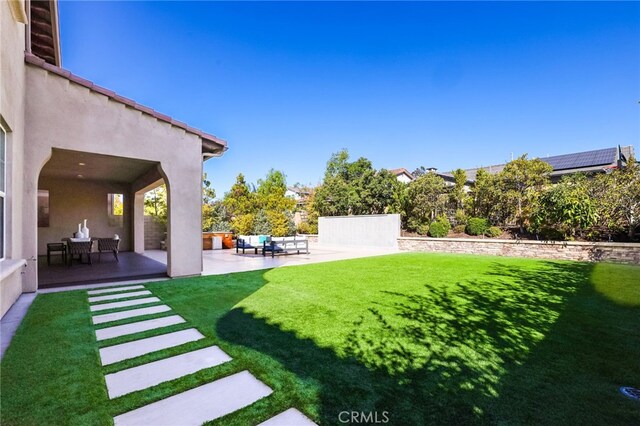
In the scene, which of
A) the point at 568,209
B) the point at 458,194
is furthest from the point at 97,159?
the point at 568,209

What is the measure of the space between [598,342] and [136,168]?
1252 cm

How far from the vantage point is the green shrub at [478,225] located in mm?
15717

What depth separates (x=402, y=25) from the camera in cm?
1414

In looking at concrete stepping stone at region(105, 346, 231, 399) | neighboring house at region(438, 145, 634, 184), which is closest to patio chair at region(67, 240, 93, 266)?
concrete stepping stone at region(105, 346, 231, 399)

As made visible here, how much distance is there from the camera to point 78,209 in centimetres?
1298

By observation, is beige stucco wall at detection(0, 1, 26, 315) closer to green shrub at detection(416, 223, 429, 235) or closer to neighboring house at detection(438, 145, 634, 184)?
green shrub at detection(416, 223, 429, 235)

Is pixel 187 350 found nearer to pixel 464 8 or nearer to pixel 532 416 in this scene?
pixel 532 416

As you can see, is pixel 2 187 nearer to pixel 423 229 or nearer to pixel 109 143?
pixel 109 143

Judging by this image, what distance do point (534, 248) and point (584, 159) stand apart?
23104 mm

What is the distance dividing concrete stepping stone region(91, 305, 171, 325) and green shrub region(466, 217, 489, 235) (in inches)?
611

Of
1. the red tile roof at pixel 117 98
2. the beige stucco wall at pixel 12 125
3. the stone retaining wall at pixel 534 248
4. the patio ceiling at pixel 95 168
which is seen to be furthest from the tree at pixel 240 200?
the beige stucco wall at pixel 12 125

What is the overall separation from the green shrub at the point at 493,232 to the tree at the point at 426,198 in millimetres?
3063

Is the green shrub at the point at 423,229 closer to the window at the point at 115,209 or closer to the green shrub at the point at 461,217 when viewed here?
the green shrub at the point at 461,217

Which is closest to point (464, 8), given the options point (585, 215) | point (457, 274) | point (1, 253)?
point (585, 215)
